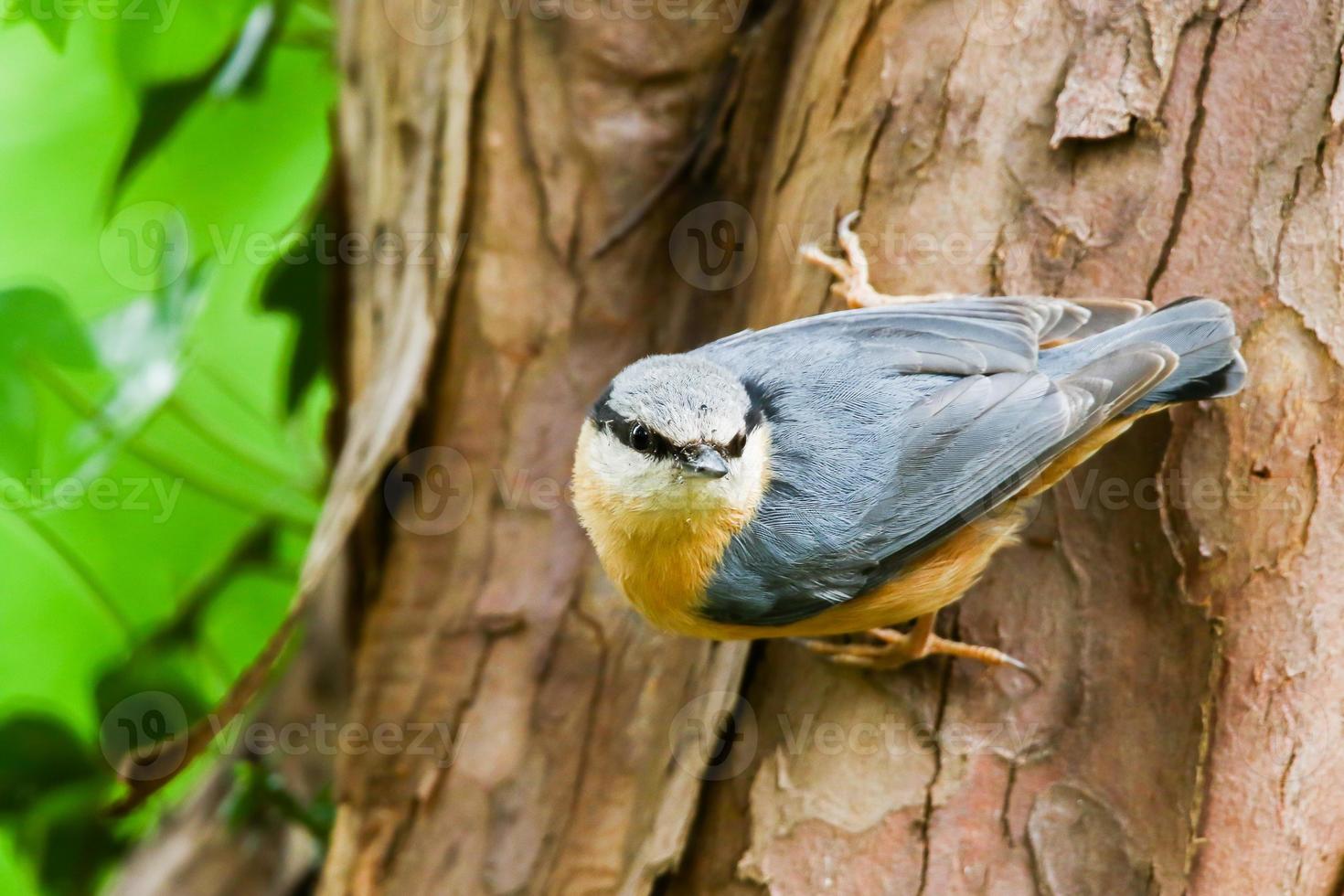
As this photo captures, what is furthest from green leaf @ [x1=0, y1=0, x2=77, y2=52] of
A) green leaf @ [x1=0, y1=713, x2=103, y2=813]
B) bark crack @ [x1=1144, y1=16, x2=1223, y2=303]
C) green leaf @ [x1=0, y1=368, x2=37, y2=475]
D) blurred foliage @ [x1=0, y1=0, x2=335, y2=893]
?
bark crack @ [x1=1144, y1=16, x2=1223, y2=303]

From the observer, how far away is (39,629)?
10.4 ft

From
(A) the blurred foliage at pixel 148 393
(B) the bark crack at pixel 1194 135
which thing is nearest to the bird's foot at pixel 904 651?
(B) the bark crack at pixel 1194 135

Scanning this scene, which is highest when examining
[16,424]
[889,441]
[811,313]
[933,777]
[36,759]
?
[811,313]

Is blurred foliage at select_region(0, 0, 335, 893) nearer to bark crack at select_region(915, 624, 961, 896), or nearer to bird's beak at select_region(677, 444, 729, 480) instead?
bird's beak at select_region(677, 444, 729, 480)

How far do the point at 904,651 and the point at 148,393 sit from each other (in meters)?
1.90

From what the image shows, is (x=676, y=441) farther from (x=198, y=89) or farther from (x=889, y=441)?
(x=198, y=89)

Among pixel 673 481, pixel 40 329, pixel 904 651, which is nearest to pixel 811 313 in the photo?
pixel 673 481

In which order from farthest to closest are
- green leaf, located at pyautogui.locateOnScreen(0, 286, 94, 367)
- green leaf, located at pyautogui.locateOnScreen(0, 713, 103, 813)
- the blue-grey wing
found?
1. green leaf, located at pyautogui.locateOnScreen(0, 713, 103, 813)
2. green leaf, located at pyautogui.locateOnScreen(0, 286, 94, 367)
3. the blue-grey wing

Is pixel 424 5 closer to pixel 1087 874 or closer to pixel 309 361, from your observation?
pixel 309 361

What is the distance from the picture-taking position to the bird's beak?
201 cm

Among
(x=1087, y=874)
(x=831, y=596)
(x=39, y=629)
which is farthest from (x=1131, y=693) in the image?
(x=39, y=629)

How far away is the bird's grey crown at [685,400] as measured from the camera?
6.63 ft

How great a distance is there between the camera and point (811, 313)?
2.53 meters

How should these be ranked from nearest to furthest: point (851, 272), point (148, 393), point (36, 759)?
1. point (851, 272)
2. point (148, 393)
3. point (36, 759)
